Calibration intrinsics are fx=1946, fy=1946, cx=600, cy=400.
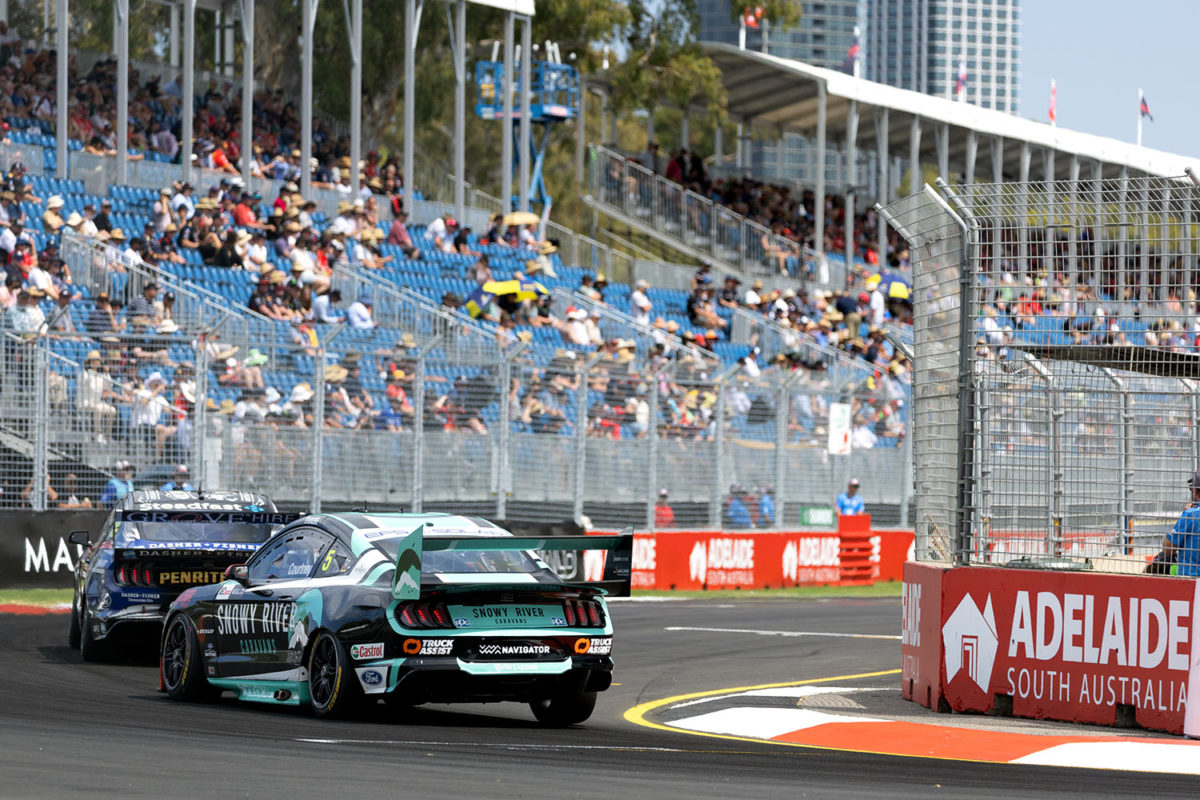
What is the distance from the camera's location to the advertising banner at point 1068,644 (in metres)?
12.1

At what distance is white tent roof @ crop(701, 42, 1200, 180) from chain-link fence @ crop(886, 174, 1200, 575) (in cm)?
3151

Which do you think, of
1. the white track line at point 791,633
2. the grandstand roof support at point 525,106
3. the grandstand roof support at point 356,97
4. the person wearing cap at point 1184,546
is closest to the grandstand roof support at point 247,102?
the grandstand roof support at point 356,97

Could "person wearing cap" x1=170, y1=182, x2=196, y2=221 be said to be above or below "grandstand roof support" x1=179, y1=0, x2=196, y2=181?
below

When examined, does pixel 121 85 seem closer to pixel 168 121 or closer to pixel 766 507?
pixel 168 121

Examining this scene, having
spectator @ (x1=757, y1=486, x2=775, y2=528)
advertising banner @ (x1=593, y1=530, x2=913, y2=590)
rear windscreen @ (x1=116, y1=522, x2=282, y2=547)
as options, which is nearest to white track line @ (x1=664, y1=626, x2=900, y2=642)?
advertising banner @ (x1=593, y1=530, x2=913, y2=590)

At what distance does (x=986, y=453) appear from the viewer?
13.5 meters

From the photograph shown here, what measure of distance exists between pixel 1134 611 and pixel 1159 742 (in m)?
0.99

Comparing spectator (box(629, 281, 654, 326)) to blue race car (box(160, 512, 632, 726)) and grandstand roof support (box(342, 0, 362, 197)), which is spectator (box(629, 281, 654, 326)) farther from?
blue race car (box(160, 512, 632, 726))

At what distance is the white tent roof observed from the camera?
4662 cm

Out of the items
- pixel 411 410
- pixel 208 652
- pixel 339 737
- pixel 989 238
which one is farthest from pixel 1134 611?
pixel 411 410

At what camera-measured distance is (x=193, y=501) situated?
16.5 metres

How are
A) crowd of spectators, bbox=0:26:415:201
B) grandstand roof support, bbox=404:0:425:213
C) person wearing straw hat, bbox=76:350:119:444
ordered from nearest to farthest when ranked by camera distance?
person wearing straw hat, bbox=76:350:119:444 < crowd of spectators, bbox=0:26:415:201 < grandstand roof support, bbox=404:0:425:213

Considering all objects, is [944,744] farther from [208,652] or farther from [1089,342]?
[208,652]

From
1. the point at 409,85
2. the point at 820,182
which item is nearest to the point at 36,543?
the point at 409,85
